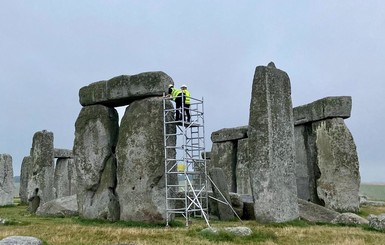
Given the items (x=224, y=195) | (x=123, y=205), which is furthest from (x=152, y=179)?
(x=224, y=195)

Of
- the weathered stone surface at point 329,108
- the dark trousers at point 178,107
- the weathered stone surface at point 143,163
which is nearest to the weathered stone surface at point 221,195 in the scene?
the weathered stone surface at point 143,163

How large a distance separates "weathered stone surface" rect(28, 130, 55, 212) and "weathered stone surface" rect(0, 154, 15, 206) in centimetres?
492

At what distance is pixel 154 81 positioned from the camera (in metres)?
13.8

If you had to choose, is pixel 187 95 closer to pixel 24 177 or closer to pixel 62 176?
pixel 62 176

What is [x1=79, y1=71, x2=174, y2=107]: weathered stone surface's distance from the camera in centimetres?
1376

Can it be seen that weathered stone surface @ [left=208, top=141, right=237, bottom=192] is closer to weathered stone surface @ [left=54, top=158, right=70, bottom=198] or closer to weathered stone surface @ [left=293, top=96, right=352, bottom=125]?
weathered stone surface @ [left=293, top=96, right=352, bottom=125]

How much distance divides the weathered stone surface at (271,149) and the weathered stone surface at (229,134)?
312 inches

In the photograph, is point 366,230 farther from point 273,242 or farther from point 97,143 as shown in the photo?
point 97,143

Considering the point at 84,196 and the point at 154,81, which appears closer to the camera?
the point at 154,81

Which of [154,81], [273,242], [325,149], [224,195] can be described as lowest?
[273,242]

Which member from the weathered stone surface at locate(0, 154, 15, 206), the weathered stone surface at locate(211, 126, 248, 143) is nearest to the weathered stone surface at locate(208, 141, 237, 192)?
the weathered stone surface at locate(211, 126, 248, 143)

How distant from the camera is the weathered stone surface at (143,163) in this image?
13461 mm

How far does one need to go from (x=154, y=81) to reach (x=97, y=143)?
3.17m

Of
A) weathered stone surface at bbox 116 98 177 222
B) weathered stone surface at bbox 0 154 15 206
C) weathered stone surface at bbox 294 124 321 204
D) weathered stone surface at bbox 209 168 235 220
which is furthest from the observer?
Answer: weathered stone surface at bbox 0 154 15 206
